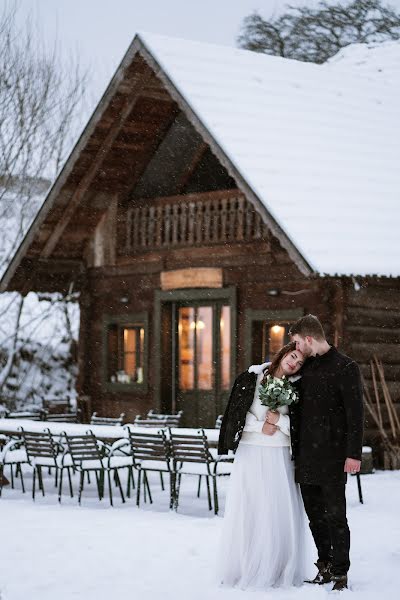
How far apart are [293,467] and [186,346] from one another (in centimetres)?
1046

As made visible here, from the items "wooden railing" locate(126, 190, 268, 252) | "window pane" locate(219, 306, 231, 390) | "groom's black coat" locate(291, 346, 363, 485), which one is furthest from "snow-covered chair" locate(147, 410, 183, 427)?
"groom's black coat" locate(291, 346, 363, 485)

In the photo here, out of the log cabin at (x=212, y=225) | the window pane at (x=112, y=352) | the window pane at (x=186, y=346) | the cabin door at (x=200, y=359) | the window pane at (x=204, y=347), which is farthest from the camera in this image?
the window pane at (x=112, y=352)

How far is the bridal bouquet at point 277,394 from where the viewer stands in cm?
726

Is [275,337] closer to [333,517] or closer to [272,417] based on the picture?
[272,417]

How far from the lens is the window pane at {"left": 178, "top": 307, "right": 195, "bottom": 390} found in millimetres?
17844

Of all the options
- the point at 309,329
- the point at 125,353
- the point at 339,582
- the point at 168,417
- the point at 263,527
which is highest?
the point at 125,353

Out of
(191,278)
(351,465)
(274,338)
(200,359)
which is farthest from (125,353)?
(351,465)

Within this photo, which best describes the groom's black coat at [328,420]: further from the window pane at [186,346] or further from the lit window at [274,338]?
the window pane at [186,346]

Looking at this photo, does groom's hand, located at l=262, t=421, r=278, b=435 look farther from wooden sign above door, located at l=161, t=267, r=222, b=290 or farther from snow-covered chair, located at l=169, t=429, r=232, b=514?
wooden sign above door, located at l=161, t=267, r=222, b=290

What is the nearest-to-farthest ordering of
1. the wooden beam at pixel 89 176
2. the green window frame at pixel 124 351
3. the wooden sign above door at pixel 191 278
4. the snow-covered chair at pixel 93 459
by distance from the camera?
the snow-covered chair at pixel 93 459 < the wooden beam at pixel 89 176 < the wooden sign above door at pixel 191 278 < the green window frame at pixel 124 351

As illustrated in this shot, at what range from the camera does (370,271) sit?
14.6 metres

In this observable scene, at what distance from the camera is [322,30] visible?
32125 mm

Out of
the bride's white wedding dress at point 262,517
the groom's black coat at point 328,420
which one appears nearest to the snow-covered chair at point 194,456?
the bride's white wedding dress at point 262,517

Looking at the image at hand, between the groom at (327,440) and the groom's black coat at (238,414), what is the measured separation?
198mm
